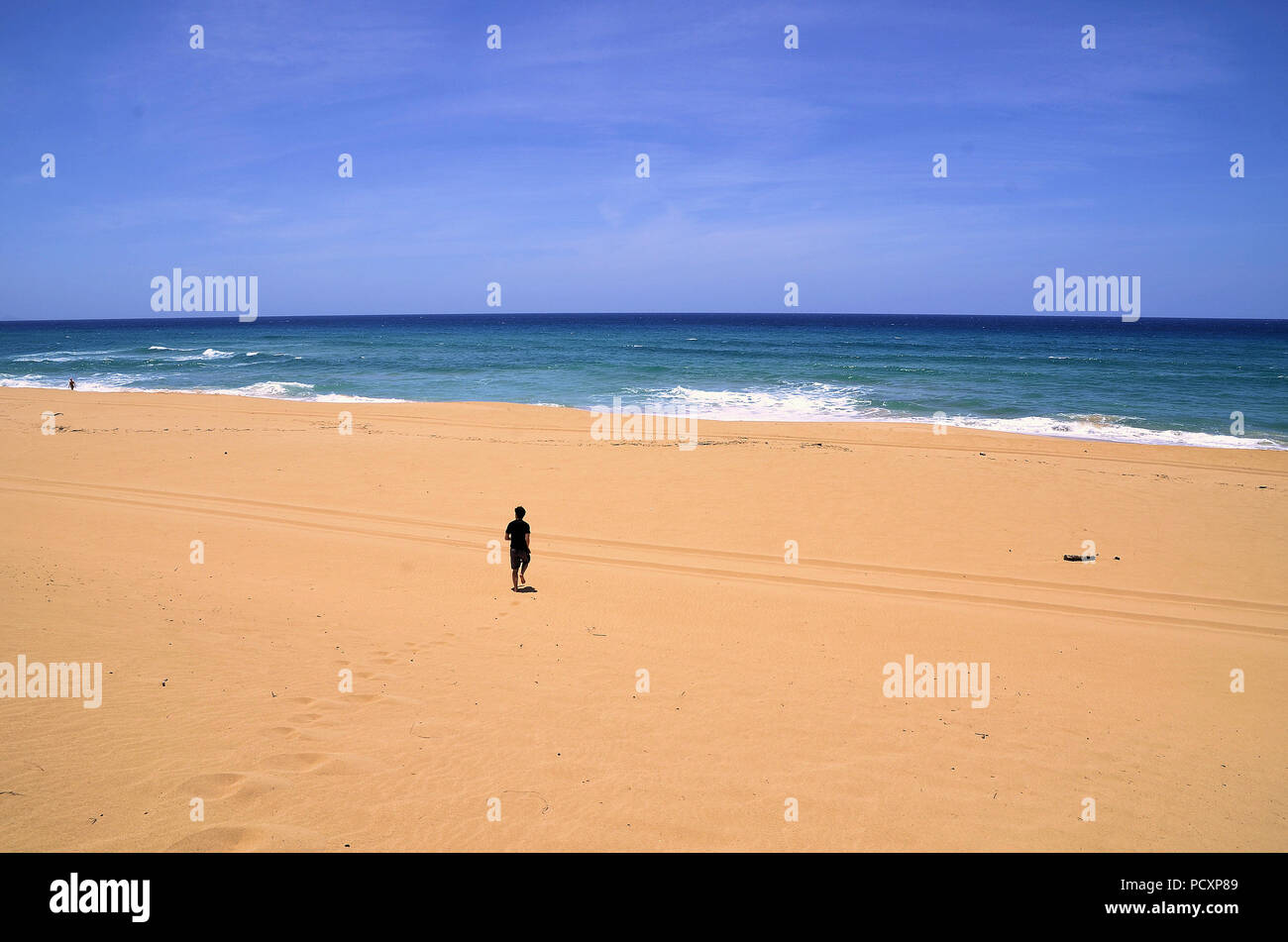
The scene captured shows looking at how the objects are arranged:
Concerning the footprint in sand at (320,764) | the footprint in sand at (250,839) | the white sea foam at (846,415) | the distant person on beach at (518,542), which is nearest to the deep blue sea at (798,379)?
the white sea foam at (846,415)

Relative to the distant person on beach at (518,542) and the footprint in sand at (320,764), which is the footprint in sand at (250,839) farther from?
the distant person on beach at (518,542)

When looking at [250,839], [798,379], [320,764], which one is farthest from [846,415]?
[250,839]

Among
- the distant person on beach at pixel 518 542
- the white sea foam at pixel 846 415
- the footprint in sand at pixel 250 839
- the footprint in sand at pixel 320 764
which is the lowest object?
the footprint in sand at pixel 250 839

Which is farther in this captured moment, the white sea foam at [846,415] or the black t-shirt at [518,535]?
the white sea foam at [846,415]

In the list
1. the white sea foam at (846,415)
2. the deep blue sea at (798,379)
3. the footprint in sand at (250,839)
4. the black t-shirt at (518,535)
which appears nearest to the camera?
the footprint in sand at (250,839)

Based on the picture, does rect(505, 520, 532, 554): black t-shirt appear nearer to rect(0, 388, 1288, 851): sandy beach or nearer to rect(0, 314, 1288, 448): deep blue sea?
rect(0, 388, 1288, 851): sandy beach

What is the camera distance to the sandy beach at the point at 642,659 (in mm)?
5238

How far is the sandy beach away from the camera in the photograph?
524 cm

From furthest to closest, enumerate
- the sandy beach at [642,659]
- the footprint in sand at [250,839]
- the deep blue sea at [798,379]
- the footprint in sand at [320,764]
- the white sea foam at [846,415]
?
the deep blue sea at [798,379], the white sea foam at [846,415], the footprint in sand at [320,764], the sandy beach at [642,659], the footprint in sand at [250,839]

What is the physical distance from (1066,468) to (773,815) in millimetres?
16397

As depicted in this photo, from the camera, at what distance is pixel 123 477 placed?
53.1 ft

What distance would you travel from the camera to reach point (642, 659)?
26.0ft

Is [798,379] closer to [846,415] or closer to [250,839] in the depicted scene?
[846,415]
